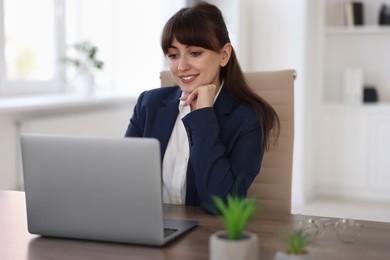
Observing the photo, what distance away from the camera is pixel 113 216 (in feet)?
3.89

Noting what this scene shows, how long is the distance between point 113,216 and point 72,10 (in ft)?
10.8

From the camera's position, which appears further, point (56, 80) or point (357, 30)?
point (357, 30)

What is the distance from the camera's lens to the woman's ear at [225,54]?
5.88 ft

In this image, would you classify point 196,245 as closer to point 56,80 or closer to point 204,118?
point 204,118

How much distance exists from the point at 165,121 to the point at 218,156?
0.30m

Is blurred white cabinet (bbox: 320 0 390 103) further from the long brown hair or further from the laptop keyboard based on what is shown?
the laptop keyboard

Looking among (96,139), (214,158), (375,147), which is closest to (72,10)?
(375,147)

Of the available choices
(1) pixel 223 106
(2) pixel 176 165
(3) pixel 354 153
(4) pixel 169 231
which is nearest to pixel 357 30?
(3) pixel 354 153

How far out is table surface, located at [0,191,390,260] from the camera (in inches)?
44.8

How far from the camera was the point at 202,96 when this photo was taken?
1.65 meters

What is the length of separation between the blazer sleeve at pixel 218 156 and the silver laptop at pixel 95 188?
32 centimetres

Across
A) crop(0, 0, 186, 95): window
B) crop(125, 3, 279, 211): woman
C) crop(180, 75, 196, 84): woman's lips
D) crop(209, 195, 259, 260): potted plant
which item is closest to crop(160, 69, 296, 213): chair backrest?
crop(125, 3, 279, 211): woman

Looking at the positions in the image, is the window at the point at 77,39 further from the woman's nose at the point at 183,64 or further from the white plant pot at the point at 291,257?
the white plant pot at the point at 291,257

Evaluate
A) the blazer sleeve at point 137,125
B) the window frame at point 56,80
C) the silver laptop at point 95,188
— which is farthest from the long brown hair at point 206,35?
the window frame at point 56,80
